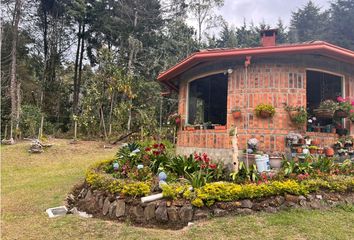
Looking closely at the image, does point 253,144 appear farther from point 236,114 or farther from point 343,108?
point 343,108

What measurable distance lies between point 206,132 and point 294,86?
2711mm

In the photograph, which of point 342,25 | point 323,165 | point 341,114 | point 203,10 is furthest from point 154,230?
point 342,25

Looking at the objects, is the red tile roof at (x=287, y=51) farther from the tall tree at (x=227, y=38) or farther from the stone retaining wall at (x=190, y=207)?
the tall tree at (x=227, y=38)

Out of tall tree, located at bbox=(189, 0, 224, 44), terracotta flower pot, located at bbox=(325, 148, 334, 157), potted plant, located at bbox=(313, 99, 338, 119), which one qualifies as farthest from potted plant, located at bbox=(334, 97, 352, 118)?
tall tree, located at bbox=(189, 0, 224, 44)

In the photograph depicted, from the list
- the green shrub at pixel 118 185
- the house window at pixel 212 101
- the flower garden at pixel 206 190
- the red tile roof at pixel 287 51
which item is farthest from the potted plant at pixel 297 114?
the green shrub at pixel 118 185

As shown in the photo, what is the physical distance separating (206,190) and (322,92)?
635 cm

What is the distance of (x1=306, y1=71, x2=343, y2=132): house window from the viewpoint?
7724 millimetres

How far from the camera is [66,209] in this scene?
6.09m

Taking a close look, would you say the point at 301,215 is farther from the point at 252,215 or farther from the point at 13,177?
the point at 13,177

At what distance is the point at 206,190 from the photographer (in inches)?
201

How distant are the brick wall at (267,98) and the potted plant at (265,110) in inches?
6.4

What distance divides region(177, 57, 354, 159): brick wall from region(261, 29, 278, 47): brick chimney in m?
1.45

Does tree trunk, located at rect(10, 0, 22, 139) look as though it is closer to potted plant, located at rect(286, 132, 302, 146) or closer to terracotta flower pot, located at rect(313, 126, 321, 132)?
potted plant, located at rect(286, 132, 302, 146)

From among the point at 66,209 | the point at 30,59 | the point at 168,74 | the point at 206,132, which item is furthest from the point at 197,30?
the point at 66,209
